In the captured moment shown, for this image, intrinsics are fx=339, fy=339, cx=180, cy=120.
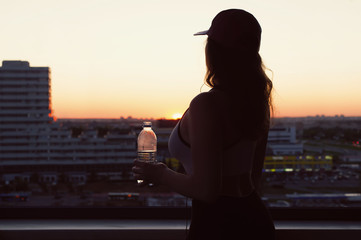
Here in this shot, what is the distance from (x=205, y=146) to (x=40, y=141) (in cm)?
211

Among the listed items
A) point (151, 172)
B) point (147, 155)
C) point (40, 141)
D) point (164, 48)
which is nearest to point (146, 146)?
point (147, 155)

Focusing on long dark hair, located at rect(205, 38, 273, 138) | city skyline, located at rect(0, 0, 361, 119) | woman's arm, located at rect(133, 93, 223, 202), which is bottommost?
woman's arm, located at rect(133, 93, 223, 202)

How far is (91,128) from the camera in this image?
2748mm

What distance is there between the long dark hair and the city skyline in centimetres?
153

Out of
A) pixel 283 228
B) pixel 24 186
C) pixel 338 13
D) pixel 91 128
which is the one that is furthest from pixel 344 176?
pixel 24 186

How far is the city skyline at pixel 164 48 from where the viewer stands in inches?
101

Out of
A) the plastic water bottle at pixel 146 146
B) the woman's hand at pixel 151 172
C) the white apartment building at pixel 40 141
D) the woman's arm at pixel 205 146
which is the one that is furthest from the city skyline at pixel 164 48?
the woman's arm at pixel 205 146

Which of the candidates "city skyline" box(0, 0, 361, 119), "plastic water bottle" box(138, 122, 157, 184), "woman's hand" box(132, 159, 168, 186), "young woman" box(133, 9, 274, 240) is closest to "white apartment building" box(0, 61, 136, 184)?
"city skyline" box(0, 0, 361, 119)

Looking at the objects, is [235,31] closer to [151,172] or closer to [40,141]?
[151,172]

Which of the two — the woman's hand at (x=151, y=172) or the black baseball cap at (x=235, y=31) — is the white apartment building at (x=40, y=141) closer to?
the woman's hand at (x=151, y=172)

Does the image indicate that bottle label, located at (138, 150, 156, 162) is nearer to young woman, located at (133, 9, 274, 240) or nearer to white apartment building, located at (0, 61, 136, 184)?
young woman, located at (133, 9, 274, 240)

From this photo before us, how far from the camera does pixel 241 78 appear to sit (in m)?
A: 0.97

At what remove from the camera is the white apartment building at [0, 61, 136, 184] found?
101 inches

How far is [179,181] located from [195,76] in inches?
66.6
